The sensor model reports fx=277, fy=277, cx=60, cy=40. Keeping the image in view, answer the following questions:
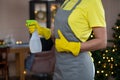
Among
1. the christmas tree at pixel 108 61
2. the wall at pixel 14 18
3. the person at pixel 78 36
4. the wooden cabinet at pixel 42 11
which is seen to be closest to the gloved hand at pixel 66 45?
the person at pixel 78 36

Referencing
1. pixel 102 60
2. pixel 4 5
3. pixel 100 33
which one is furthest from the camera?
pixel 4 5

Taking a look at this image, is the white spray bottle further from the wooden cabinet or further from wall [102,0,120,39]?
wall [102,0,120,39]

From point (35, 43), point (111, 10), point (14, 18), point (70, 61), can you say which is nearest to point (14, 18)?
point (14, 18)

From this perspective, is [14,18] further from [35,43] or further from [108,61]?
[35,43]

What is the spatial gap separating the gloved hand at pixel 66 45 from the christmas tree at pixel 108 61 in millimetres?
2325

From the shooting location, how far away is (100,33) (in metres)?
1.33

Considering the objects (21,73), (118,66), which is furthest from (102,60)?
(21,73)

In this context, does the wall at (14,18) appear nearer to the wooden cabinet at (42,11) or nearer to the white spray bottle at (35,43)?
the wooden cabinet at (42,11)

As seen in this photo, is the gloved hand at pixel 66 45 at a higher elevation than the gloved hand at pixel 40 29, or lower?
lower

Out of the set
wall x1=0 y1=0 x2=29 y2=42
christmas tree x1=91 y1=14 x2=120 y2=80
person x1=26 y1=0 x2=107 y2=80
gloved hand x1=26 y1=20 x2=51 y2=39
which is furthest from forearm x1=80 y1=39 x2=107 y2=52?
wall x1=0 y1=0 x2=29 y2=42

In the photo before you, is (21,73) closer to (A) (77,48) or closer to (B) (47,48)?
(B) (47,48)

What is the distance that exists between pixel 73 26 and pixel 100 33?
14cm

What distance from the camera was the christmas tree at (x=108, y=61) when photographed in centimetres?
372

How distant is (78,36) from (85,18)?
95mm
